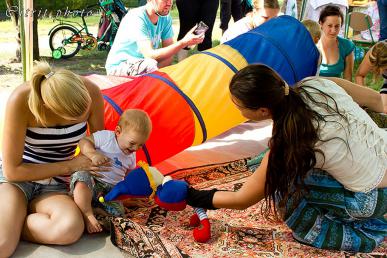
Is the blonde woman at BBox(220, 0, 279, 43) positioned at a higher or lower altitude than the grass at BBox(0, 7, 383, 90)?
higher

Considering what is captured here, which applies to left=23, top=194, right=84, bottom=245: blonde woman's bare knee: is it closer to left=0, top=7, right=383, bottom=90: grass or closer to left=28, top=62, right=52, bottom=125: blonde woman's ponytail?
left=28, top=62, right=52, bottom=125: blonde woman's ponytail

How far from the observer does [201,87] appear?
2.86m

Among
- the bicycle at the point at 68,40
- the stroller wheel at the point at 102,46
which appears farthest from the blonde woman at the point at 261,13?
the stroller wheel at the point at 102,46

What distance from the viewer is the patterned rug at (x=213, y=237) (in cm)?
198

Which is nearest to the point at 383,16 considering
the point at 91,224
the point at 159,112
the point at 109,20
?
the point at 109,20

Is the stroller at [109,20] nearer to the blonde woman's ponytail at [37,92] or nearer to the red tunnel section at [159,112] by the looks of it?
the red tunnel section at [159,112]

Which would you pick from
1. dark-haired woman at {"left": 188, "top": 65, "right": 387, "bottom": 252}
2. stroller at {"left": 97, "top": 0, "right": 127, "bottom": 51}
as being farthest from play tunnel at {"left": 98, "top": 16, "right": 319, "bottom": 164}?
stroller at {"left": 97, "top": 0, "right": 127, "bottom": 51}

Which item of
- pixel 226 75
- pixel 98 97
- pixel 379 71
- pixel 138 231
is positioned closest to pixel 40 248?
pixel 138 231

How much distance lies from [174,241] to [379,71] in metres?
1.73

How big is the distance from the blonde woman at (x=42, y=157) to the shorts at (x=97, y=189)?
4cm

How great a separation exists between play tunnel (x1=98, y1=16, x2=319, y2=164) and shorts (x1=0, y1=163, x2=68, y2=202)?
1.53 ft

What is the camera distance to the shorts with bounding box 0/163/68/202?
207 cm

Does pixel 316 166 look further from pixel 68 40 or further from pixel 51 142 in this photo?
pixel 68 40

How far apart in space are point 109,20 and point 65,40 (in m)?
0.64
